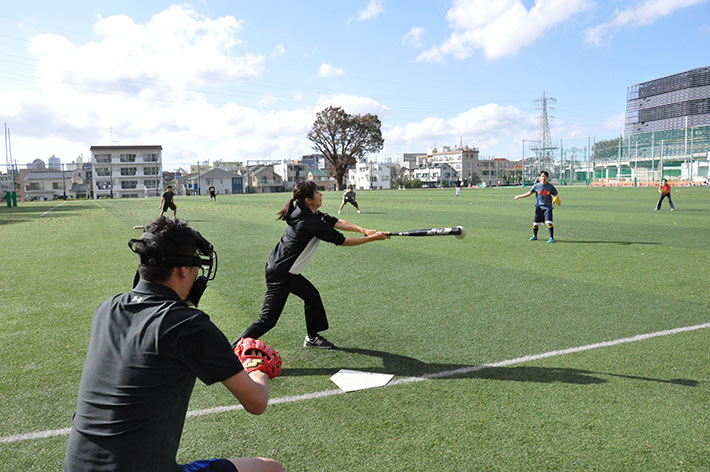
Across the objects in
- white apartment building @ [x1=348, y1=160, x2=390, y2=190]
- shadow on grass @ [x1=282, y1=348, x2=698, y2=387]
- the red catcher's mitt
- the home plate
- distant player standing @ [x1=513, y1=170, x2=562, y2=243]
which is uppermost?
white apartment building @ [x1=348, y1=160, x2=390, y2=190]

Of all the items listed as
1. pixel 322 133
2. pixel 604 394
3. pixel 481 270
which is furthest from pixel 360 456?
pixel 322 133

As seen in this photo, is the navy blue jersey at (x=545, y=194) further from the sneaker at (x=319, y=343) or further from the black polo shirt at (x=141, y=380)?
the black polo shirt at (x=141, y=380)

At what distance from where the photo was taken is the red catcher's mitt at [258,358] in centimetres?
269

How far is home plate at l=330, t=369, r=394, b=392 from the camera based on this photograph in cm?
494

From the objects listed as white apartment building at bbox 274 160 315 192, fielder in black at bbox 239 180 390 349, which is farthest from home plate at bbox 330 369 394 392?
white apartment building at bbox 274 160 315 192

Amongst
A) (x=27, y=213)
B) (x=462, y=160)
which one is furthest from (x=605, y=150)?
(x=27, y=213)

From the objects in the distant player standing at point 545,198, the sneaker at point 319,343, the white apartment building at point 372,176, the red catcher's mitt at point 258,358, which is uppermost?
the white apartment building at point 372,176

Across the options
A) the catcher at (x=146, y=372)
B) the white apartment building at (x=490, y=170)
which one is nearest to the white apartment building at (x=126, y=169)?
the white apartment building at (x=490, y=170)

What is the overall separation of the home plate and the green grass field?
0.33ft

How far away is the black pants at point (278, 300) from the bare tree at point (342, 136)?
A: 95533 millimetres

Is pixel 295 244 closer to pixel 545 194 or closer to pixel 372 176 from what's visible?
pixel 545 194

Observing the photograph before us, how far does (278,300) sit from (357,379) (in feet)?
4.13

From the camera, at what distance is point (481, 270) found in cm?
1076

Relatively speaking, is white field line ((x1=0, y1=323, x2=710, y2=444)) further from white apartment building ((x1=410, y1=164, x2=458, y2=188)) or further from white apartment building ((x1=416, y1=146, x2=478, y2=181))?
white apartment building ((x1=416, y1=146, x2=478, y2=181))
